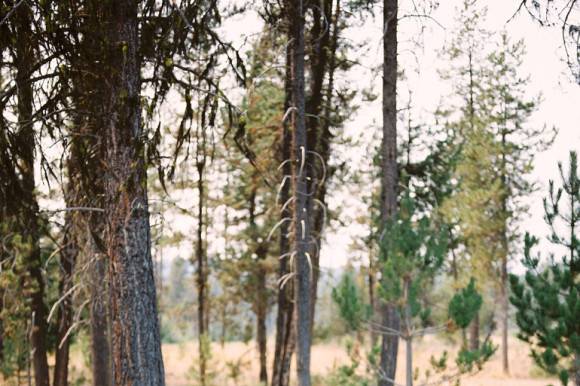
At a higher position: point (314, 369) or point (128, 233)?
point (128, 233)

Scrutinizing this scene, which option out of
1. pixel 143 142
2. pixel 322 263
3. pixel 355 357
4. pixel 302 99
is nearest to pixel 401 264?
pixel 355 357

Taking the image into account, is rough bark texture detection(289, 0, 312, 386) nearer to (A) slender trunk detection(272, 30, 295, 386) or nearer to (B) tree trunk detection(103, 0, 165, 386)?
(A) slender trunk detection(272, 30, 295, 386)

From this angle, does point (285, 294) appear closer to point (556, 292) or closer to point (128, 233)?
point (556, 292)

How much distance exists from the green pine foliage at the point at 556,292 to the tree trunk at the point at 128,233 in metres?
5.76

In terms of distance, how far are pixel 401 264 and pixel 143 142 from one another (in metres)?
4.16

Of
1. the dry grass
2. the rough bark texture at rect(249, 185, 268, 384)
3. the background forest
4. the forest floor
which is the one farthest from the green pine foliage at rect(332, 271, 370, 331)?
the rough bark texture at rect(249, 185, 268, 384)

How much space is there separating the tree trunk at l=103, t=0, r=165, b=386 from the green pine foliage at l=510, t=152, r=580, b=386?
5.76m

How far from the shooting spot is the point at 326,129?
15281mm

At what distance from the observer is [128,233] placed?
262 inches

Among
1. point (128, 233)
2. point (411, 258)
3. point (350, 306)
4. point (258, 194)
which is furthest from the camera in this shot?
point (258, 194)

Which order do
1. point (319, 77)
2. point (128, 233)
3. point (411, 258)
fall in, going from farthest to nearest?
point (319, 77) → point (411, 258) → point (128, 233)

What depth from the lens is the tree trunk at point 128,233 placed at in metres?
6.66

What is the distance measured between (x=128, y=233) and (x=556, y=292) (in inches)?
264

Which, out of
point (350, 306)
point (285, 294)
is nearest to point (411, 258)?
point (350, 306)
